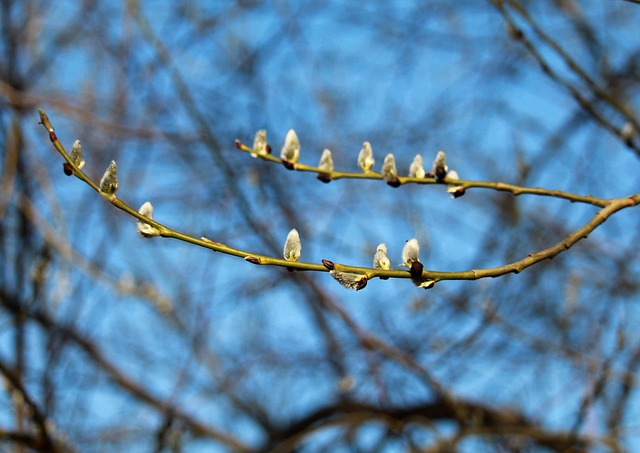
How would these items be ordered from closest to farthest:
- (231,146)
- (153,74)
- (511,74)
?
(231,146), (153,74), (511,74)

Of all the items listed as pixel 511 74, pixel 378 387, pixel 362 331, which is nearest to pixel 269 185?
pixel 362 331

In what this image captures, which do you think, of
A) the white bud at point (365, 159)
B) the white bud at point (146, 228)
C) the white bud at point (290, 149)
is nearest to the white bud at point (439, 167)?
the white bud at point (365, 159)

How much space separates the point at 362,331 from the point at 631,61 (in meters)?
Result: 1.76

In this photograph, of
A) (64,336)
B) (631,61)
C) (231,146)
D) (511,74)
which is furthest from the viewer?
(511,74)

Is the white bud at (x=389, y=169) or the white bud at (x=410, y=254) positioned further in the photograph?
the white bud at (x=389, y=169)

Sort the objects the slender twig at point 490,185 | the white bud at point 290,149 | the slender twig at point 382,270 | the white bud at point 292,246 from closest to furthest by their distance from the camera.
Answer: the slender twig at point 382,270 < the white bud at point 292,246 < the slender twig at point 490,185 < the white bud at point 290,149

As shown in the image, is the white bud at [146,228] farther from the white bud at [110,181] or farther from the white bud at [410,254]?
the white bud at [410,254]

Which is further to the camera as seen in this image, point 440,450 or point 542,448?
point 542,448

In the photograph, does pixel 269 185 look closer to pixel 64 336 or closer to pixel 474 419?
pixel 64 336

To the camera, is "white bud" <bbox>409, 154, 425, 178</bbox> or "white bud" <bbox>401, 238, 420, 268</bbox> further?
"white bud" <bbox>409, 154, 425, 178</bbox>

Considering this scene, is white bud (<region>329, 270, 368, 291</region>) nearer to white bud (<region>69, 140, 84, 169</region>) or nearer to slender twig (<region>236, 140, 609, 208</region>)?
slender twig (<region>236, 140, 609, 208</region>)

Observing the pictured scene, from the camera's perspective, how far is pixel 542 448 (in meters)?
3.41

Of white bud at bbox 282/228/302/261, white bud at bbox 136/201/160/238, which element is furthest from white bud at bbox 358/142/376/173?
white bud at bbox 136/201/160/238

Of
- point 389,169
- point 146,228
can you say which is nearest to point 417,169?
point 389,169
